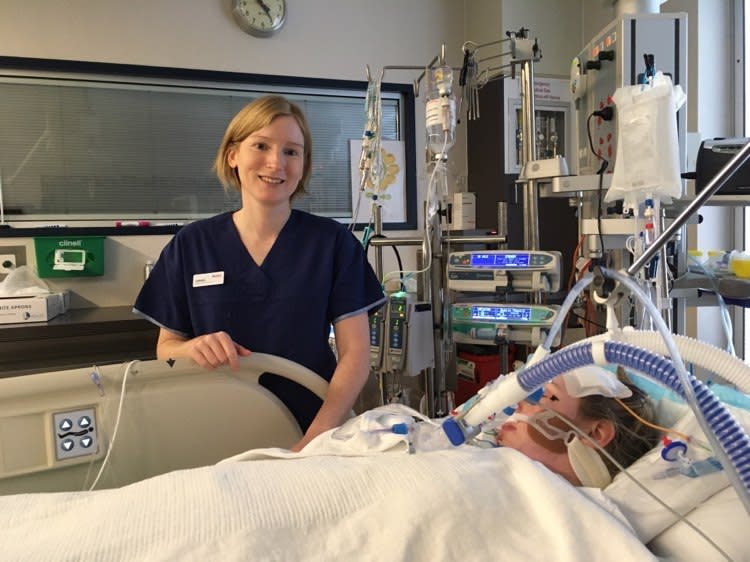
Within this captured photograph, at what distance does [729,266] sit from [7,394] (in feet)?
6.71

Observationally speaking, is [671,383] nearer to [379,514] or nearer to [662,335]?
[662,335]

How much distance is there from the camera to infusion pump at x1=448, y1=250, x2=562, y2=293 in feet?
6.00

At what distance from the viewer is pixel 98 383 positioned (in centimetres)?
113

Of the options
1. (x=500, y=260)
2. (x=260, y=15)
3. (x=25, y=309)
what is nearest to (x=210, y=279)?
(x=500, y=260)

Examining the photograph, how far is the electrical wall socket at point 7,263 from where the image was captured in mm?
2625

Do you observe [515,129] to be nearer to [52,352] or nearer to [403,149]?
[403,149]

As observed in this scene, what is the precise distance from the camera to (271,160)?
1.34m

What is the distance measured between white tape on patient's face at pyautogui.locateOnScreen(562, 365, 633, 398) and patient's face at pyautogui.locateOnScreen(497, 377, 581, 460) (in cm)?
9

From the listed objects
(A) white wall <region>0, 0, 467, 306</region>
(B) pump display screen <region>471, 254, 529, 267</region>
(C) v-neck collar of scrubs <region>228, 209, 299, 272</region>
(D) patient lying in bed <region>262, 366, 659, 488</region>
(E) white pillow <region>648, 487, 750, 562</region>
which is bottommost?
(E) white pillow <region>648, 487, 750, 562</region>

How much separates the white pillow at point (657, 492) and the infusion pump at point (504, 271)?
→ 93 cm

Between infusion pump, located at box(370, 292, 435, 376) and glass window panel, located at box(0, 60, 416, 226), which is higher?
glass window panel, located at box(0, 60, 416, 226)

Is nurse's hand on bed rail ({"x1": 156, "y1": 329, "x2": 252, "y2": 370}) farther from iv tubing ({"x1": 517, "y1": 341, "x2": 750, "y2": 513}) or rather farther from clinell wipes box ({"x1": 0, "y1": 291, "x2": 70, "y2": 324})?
clinell wipes box ({"x1": 0, "y1": 291, "x2": 70, "y2": 324})

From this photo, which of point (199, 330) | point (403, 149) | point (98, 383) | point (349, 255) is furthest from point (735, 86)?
point (98, 383)

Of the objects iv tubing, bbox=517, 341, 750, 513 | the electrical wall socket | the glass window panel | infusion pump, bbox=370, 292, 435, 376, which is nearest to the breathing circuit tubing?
iv tubing, bbox=517, 341, 750, 513
